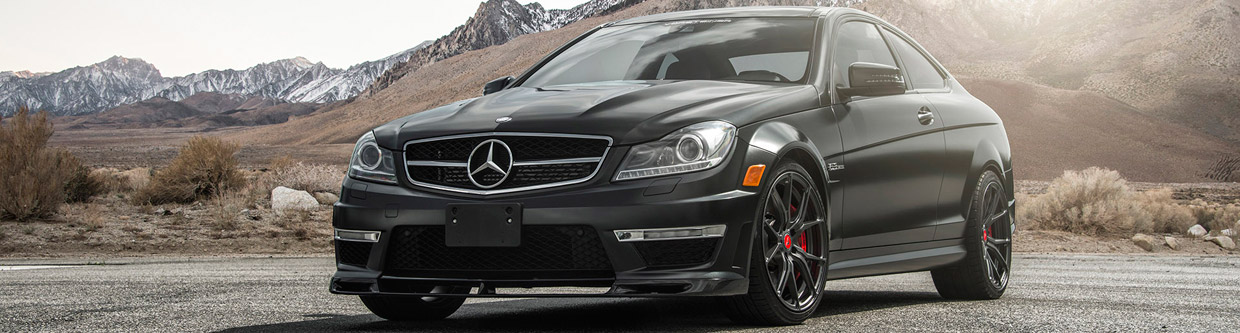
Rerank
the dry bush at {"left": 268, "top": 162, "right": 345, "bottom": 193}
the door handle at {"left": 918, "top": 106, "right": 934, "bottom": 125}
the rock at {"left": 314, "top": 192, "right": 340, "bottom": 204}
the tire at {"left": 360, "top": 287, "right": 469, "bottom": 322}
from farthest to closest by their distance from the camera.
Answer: the dry bush at {"left": 268, "top": 162, "right": 345, "bottom": 193}, the rock at {"left": 314, "top": 192, "right": 340, "bottom": 204}, the door handle at {"left": 918, "top": 106, "right": 934, "bottom": 125}, the tire at {"left": 360, "top": 287, "right": 469, "bottom": 322}

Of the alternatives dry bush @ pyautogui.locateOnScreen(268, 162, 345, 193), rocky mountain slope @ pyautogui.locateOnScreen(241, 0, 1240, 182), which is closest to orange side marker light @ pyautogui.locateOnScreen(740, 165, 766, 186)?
dry bush @ pyautogui.locateOnScreen(268, 162, 345, 193)

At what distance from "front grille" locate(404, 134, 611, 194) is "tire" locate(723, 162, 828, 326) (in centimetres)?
74

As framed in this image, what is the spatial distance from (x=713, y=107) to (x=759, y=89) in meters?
0.62

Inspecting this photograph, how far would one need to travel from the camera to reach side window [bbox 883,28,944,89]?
Answer: 7004 mm

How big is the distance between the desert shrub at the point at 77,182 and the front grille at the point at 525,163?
859 inches

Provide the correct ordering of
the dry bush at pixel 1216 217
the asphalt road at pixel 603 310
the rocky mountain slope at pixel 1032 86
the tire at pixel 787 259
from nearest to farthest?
the tire at pixel 787 259 < the asphalt road at pixel 603 310 < the dry bush at pixel 1216 217 < the rocky mountain slope at pixel 1032 86

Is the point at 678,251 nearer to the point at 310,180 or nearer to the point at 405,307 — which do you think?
the point at 405,307

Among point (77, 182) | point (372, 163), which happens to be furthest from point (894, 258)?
point (77, 182)

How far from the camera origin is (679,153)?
15.0 ft

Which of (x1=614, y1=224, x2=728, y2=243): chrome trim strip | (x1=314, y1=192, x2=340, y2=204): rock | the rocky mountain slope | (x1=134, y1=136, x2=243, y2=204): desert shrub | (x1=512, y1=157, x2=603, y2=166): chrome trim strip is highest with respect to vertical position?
(x1=512, y1=157, x2=603, y2=166): chrome trim strip

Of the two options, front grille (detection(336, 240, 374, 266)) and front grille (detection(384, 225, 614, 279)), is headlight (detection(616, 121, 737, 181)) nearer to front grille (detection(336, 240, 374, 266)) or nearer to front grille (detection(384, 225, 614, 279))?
front grille (detection(384, 225, 614, 279))

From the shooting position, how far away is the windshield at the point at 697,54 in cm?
589

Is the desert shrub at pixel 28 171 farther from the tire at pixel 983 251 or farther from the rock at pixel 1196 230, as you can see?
the rock at pixel 1196 230

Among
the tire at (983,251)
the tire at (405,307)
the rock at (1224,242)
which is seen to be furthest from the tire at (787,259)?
the rock at (1224,242)
